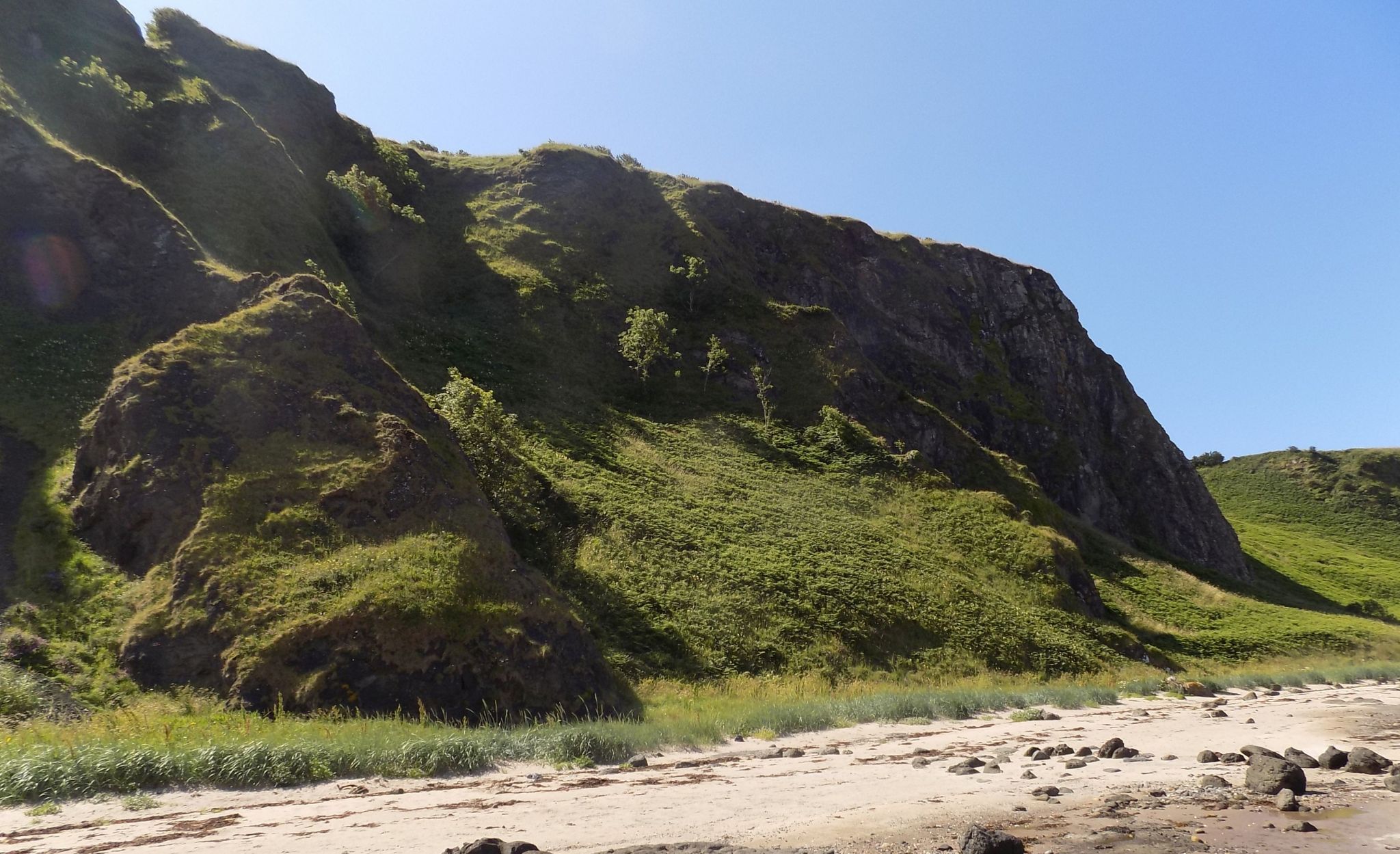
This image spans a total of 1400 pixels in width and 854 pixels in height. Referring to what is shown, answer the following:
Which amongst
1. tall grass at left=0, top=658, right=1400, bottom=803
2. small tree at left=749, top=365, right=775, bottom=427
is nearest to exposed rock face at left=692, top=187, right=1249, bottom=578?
small tree at left=749, top=365, right=775, bottom=427

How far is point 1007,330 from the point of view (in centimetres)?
8619

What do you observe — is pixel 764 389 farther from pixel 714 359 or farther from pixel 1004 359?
pixel 1004 359

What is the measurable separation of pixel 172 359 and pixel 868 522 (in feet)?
120

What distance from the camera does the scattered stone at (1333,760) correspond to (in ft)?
36.4

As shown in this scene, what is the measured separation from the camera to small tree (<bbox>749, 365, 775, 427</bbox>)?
56375 mm

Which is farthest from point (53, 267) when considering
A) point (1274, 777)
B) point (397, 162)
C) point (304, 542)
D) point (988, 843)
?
point (397, 162)

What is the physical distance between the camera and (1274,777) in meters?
9.33

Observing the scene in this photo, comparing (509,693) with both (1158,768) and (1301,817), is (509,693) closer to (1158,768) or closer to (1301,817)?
(1158,768)

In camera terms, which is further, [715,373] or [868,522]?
[715,373]

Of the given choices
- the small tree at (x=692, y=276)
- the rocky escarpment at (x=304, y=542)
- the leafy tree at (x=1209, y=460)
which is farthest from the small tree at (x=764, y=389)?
the leafy tree at (x=1209, y=460)

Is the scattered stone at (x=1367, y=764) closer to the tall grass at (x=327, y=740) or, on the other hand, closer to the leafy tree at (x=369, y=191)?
the tall grass at (x=327, y=740)

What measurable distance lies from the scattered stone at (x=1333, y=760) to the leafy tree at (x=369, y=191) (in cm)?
6831

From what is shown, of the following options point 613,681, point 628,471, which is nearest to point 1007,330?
point 628,471

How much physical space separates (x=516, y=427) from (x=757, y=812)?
2929 centimetres
